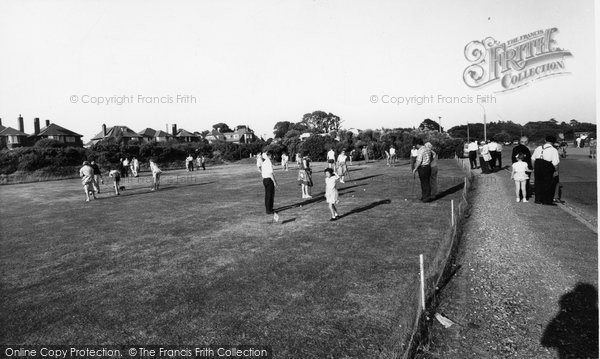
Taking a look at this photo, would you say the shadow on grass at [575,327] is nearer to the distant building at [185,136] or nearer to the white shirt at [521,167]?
the white shirt at [521,167]

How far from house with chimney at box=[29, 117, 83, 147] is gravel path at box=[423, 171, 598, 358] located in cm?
7391

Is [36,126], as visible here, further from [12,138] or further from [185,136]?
[185,136]

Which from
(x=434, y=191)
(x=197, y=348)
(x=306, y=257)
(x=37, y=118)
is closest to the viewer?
(x=197, y=348)

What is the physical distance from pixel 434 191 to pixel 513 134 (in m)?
115

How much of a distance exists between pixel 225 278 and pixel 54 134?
246 ft

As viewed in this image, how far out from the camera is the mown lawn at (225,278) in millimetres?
4219

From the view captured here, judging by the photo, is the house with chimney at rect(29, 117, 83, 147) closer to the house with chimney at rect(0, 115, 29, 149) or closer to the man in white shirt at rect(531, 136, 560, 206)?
the house with chimney at rect(0, 115, 29, 149)

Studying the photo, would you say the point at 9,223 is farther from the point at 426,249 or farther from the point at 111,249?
the point at 426,249

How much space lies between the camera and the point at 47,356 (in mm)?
3973

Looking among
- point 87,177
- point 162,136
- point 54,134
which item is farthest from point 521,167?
point 162,136

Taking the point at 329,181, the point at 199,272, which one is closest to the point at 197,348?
the point at 199,272

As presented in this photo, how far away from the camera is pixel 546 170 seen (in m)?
10.1

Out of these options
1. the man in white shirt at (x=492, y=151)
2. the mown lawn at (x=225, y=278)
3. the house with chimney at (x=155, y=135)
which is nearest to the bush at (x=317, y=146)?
the man in white shirt at (x=492, y=151)

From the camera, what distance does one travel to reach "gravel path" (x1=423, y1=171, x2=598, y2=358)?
3.80m
